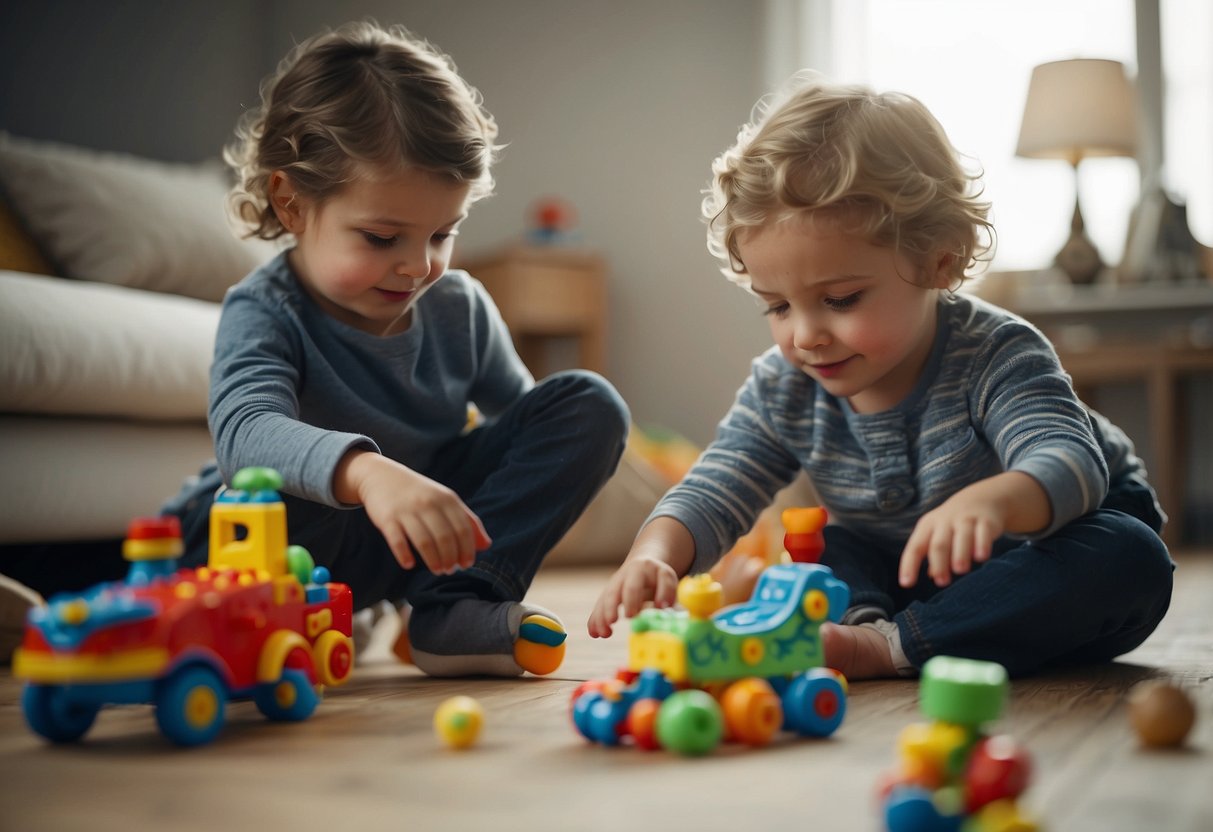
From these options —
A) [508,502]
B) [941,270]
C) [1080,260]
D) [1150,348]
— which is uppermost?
[941,270]

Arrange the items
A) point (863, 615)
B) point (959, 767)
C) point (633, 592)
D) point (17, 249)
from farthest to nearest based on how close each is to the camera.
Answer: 1. point (17, 249)
2. point (863, 615)
3. point (633, 592)
4. point (959, 767)

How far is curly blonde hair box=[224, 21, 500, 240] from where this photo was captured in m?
1.16

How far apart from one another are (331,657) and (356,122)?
1.71 feet

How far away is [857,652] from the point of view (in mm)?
1046

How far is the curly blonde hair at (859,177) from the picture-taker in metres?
1.06

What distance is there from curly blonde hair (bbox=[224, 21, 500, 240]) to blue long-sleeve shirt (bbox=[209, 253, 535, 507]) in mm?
104

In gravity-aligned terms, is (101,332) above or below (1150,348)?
above

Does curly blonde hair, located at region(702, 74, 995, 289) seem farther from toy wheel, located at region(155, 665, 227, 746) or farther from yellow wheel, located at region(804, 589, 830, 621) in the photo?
toy wheel, located at region(155, 665, 227, 746)

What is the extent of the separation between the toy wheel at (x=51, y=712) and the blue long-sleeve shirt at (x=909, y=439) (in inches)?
20.9

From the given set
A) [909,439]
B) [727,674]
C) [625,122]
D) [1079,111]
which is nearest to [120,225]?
[909,439]

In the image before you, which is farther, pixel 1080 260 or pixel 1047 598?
pixel 1080 260

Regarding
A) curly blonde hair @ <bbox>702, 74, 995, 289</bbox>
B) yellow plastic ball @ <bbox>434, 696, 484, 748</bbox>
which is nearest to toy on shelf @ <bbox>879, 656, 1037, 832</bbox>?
yellow plastic ball @ <bbox>434, 696, 484, 748</bbox>

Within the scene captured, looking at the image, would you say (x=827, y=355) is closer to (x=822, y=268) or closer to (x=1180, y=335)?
(x=822, y=268)

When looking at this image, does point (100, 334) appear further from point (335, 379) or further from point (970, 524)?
point (970, 524)
